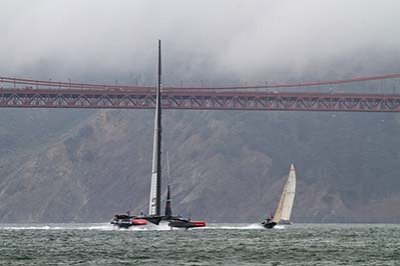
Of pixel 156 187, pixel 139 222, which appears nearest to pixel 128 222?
pixel 139 222

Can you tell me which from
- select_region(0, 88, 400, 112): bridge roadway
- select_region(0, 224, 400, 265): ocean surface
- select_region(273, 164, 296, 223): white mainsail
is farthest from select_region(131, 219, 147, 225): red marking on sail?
select_region(0, 88, 400, 112): bridge roadway

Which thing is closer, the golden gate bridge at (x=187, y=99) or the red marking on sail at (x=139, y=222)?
the red marking on sail at (x=139, y=222)

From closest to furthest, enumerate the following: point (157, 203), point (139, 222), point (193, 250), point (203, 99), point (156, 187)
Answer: point (193, 250) < point (139, 222) < point (157, 203) < point (156, 187) < point (203, 99)

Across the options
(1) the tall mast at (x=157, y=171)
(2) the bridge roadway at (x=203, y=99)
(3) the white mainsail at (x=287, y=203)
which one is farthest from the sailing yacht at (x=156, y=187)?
(2) the bridge roadway at (x=203, y=99)

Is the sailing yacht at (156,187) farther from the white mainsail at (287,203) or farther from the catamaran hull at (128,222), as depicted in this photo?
the white mainsail at (287,203)

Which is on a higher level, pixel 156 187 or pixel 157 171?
pixel 157 171

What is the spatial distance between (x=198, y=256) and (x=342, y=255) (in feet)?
22.8

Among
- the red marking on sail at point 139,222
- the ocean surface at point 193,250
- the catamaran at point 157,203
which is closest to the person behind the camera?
the ocean surface at point 193,250

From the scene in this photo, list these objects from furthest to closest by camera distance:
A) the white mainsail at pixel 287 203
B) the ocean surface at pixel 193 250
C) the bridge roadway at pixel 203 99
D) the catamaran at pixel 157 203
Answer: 1. the bridge roadway at pixel 203 99
2. the white mainsail at pixel 287 203
3. the catamaran at pixel 157 203
4. the ocean surface at pixel 193 250

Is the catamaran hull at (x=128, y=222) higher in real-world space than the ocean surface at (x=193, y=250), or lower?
higher

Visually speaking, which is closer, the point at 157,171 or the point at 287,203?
the point at 157,171

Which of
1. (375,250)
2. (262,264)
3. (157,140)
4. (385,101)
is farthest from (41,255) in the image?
(385,101)

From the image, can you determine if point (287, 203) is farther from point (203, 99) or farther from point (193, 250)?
point (193, 250)

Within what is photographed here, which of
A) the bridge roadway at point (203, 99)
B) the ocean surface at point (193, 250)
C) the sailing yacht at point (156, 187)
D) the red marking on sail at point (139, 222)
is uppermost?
the bridge roadway at point (203, 99)
